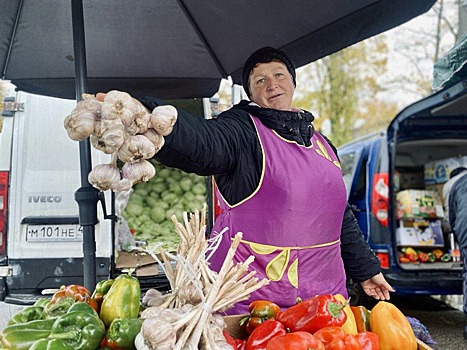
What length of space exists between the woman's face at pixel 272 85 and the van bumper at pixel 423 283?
3.61 metres

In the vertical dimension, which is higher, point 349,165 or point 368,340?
point 349,165

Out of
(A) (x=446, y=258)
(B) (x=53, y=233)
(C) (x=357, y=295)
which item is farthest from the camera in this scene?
(A) (x=446, y=258)

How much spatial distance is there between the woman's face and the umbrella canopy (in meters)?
0.45

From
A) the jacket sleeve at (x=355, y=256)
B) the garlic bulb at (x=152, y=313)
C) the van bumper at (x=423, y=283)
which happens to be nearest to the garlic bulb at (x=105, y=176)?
the garlic bulb at (x=152, y=313)

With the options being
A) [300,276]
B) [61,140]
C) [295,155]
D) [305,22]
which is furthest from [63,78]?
[300,276]

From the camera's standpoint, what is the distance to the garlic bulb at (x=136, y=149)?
1.52 meters

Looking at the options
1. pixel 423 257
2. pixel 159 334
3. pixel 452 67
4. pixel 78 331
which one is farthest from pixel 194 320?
pixel 423 257

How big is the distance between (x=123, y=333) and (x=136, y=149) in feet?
1.88

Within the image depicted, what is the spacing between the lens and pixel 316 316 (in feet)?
6.15

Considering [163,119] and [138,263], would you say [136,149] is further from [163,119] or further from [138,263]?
[138,263]

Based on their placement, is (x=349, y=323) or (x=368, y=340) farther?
(x=349, y=323)

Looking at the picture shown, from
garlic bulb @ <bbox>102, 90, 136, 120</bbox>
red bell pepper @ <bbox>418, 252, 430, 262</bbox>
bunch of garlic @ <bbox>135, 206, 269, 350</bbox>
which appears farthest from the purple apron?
red bell pepper @ <bbox>418, 252, 430, 262</bbox>

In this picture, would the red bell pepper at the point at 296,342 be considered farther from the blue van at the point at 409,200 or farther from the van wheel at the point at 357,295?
the van wheel at the point at 357,295

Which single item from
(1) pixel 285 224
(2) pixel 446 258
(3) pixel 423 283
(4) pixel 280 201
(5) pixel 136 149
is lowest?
(3) pixel 423 283
